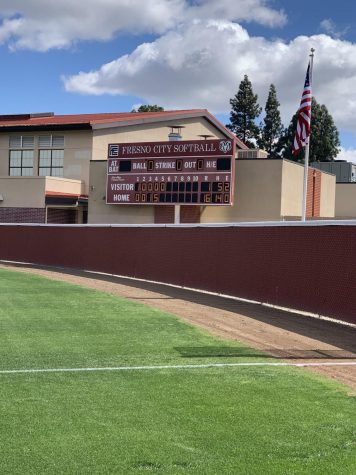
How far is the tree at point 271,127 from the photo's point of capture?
8350 centimetres

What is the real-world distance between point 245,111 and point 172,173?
5361cm

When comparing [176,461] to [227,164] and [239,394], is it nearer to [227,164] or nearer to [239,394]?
[239,394]

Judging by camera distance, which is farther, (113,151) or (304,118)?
(113,151)

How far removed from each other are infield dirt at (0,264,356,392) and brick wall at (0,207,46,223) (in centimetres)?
1765

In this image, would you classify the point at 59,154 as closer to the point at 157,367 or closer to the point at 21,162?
the point at 21,162

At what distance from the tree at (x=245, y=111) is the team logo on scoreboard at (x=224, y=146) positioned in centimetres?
5349

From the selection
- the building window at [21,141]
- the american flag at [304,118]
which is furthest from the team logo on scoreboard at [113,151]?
the american flag at [304,118]

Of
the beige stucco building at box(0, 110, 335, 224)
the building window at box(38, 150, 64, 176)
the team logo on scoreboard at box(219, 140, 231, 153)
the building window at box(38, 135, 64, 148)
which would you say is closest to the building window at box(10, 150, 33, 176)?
the beige stucco building at box(0, 110, 335, 224)

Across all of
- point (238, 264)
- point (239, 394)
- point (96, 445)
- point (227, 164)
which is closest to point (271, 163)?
point (227, 164)

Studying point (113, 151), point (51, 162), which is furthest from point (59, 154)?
point (113, 151)

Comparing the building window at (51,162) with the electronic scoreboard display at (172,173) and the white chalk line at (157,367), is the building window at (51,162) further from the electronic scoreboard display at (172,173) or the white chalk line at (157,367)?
the white chalk line at (157,367)

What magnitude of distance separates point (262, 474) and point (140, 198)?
2817 centimetres

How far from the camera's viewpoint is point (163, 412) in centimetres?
705

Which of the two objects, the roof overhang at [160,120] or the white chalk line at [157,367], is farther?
the roof overhang at [160,120]
